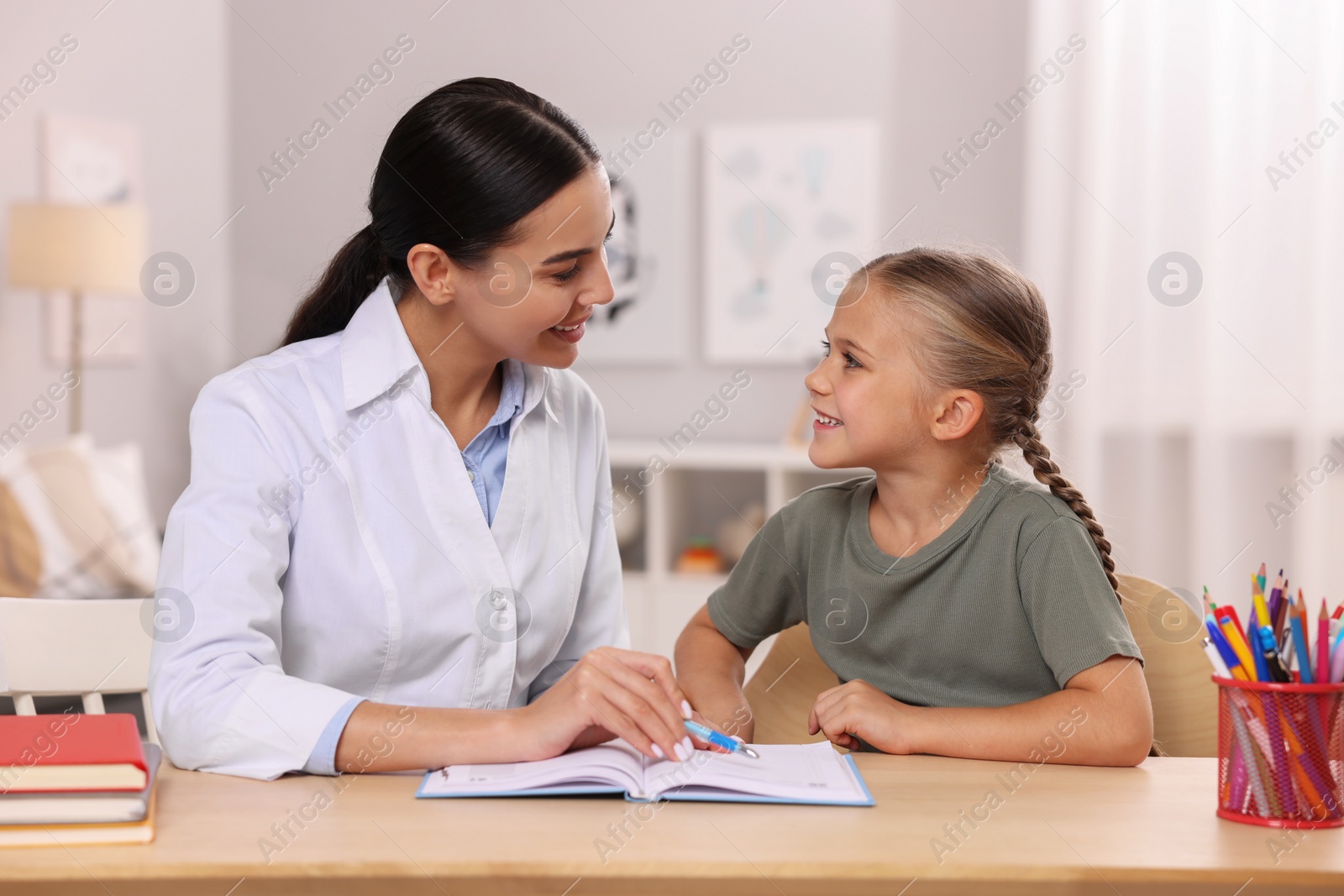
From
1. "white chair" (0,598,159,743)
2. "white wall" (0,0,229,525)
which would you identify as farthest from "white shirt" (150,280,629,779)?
"white wall" (0,0,229,525)

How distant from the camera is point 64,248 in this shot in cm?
355

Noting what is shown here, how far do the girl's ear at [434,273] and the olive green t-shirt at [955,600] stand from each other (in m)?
0.50

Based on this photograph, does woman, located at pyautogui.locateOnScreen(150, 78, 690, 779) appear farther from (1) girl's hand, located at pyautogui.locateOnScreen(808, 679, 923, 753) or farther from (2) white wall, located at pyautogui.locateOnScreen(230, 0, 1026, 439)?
(2) white wall, located at pyautogui.locateOnScreen(230, 0, 1026, 439)

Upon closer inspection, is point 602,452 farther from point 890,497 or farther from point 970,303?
point 970,303

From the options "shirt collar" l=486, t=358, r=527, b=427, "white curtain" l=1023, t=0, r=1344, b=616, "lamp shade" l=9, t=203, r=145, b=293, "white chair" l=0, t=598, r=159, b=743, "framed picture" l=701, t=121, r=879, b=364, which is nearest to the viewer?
"white chair" l=0, t=598, r=159, b=743

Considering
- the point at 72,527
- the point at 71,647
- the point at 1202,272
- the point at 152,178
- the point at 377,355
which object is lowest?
the point at 72,527

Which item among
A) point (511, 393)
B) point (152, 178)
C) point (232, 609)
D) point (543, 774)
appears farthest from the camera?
point (152, 178)

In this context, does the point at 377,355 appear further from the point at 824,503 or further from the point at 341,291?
the point at 824,503

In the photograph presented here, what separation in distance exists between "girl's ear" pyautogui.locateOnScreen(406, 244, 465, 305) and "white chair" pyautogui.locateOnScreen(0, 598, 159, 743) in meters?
0.48

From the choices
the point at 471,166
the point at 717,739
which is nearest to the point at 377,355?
the point at 471,166

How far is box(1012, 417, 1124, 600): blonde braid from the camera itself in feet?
4.26

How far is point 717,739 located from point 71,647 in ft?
2.62

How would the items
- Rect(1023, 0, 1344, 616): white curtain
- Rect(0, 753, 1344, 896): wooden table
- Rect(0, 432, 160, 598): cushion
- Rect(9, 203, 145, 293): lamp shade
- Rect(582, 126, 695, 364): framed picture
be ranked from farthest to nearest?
Rect(582, 126, 695, 364): framed picture < Rect(9, 203, 145, 293): lamp shade < Rect(1023, 0, 1344, 616): white curtain < Rect(0, 432, 160, 598): cushion < Rect(0, 753, 1344, 896): wooden table

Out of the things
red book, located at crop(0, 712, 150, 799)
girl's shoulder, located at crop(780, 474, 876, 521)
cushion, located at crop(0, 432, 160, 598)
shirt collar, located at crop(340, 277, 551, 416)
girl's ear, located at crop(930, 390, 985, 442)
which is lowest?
cushion, located at crop(0, 432, 160, 598)
